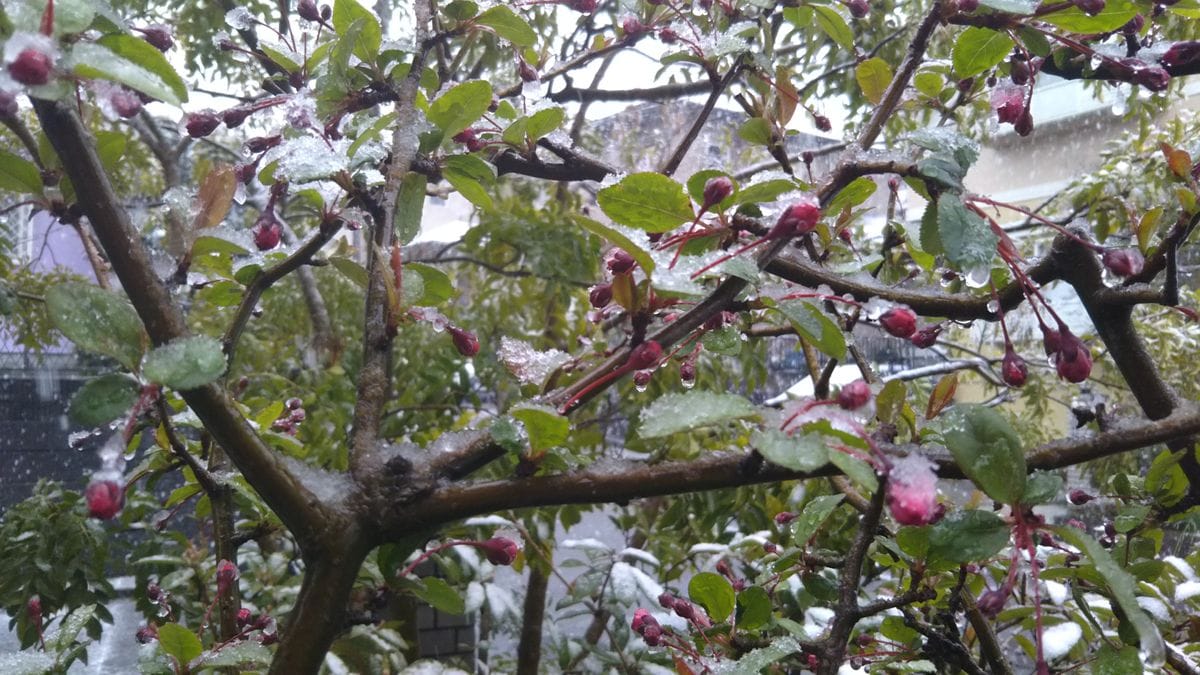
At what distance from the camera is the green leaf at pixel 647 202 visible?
394mm

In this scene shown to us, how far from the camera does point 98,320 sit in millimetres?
357


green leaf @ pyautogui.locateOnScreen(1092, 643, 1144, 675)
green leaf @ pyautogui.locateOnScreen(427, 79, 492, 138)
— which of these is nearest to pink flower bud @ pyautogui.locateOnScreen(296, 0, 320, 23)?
green leaf @ pyautogui.locateOnScreen(427, 79, 492, 138)

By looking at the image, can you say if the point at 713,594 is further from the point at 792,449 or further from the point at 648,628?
the point at 792,449

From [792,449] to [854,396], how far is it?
6cm

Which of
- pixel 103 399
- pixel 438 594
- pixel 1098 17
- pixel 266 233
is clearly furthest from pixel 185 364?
pixel 1098 17

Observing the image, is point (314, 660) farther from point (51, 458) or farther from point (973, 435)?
point (51, 458)

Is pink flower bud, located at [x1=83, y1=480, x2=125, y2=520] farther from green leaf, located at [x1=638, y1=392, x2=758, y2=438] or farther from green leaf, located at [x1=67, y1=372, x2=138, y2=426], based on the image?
green leaf, located at [x1=638, y1=392, x2=758, y2=438]

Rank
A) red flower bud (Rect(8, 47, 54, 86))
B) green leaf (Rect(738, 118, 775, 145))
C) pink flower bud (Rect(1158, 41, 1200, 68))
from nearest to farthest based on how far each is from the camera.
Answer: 1. red flower bud (Rect(8, 47, 54, 86))
2. pink flower bud (Rect(1158, 41, 1200, 68))
3. green leaf (Rect(738, 118, 775, 145))

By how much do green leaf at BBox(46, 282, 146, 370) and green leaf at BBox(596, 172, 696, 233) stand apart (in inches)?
8.1

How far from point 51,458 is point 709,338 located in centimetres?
196

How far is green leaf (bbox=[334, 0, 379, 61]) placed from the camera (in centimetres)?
53

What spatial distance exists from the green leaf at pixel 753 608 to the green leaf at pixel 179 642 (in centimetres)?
34

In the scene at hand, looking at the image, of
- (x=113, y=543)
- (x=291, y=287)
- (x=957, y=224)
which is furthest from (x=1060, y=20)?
(x=291, y=287)

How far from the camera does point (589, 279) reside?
6.02 ft
